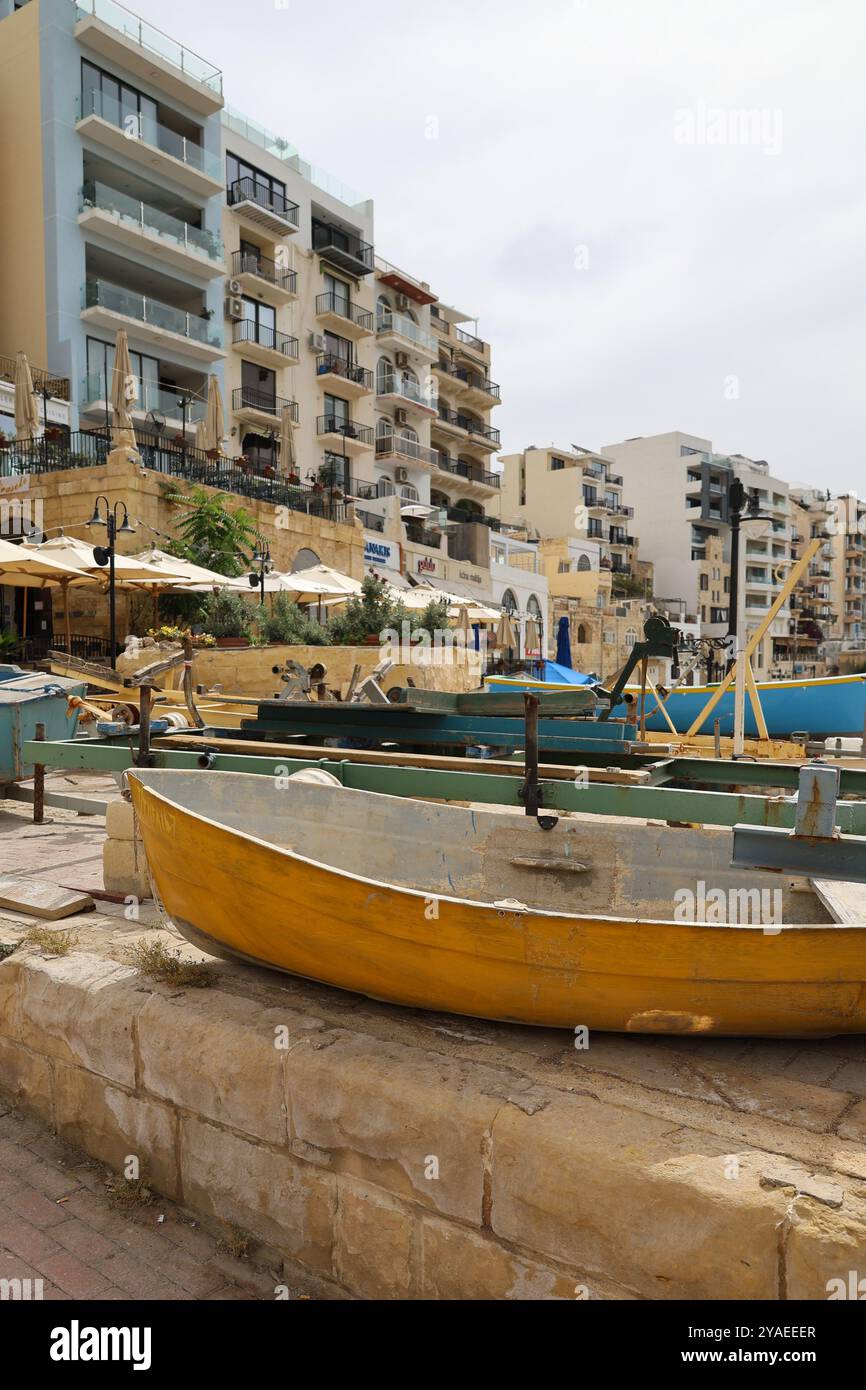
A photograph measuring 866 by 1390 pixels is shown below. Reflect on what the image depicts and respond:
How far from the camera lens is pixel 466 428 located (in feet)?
155

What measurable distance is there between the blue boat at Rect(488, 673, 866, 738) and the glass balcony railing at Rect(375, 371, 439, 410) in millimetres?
28668

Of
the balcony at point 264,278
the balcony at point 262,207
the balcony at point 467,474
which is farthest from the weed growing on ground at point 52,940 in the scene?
the balcony at point 467,474

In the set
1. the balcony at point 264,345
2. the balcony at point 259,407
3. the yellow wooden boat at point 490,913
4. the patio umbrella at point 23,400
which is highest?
the balcony at point 264,345

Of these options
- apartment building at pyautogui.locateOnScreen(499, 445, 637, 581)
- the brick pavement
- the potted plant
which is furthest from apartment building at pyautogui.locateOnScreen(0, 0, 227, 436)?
apartment building at pyautogui.locateOnScreen(499, 445, 637, 581)

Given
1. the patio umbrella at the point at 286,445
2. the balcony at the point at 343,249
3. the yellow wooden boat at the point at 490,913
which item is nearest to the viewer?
the yellow wooden boat at the point at 490,913

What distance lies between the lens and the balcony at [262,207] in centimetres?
3100

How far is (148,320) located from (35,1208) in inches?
1088

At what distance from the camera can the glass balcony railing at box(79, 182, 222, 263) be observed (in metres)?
25.0

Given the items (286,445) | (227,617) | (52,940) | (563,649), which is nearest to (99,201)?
(286,445)

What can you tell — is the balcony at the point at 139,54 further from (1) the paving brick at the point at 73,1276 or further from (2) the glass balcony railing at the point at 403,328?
(1) the paving brick at the point at 73,1276

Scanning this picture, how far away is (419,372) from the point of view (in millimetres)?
42656

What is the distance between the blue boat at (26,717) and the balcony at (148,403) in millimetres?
17408

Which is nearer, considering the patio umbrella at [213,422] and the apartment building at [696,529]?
the patio umbrella at [213,422]

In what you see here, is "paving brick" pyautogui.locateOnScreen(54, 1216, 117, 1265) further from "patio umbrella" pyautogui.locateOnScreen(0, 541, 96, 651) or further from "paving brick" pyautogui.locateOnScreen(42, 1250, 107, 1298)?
"patio umbrella" pyautogui.locateOnScreen(0, 541, 96, 651)
